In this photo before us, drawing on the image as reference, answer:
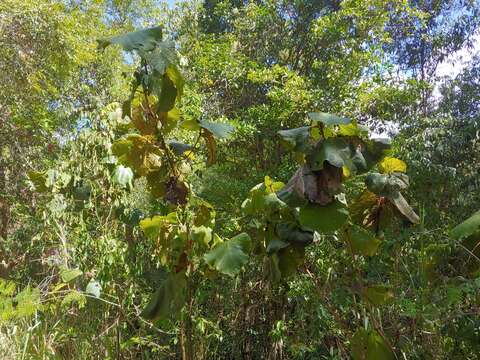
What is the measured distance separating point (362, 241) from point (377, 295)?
0.19m

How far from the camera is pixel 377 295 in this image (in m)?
1.65

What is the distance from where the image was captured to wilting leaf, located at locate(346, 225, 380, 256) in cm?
164

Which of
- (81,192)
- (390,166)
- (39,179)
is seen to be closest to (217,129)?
(390,166)

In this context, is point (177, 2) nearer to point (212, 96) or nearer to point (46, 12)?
point (46, 12)

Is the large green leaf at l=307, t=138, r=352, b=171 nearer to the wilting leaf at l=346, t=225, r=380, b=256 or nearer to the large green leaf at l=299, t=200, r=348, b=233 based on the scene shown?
the large green leaf at l=299, t=200, r=348, b=233

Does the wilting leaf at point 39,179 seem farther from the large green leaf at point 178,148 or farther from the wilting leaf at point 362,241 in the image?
the wilting leaf at point 362,241

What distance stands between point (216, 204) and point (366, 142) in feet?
11.6

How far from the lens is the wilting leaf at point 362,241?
1638 mm

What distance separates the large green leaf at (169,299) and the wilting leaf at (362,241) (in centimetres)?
61

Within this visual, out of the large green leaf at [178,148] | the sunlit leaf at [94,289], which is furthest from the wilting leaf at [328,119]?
the sunlit leaf at [94,289]

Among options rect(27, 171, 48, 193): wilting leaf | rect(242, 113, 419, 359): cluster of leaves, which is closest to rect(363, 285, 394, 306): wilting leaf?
rect(242, 113, 419, 359): cluster of leaves

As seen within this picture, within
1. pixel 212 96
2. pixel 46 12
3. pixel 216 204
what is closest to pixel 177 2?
pixel 46 12

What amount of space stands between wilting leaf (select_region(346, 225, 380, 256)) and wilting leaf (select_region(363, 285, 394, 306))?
13cm

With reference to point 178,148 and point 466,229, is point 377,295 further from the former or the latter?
point 178,148
